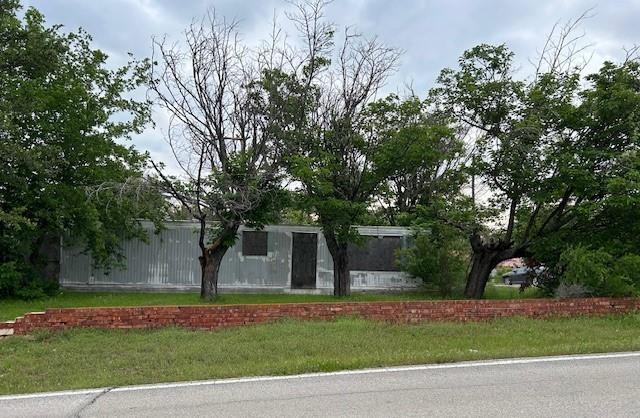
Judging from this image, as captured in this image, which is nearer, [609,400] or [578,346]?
[609,400]

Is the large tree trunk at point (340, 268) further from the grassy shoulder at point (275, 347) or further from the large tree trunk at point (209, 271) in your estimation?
the grassy shoulder at point (275, 347)

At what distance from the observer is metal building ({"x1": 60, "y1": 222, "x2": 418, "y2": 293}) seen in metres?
18.4

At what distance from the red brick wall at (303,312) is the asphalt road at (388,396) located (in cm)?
367

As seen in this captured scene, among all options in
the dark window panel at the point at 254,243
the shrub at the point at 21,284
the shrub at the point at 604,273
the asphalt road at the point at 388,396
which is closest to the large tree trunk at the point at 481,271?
the shrub at the point at 604,273

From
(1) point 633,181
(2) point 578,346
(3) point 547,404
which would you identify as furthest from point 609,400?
(1) point 633,181

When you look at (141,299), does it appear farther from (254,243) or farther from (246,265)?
(254,243)

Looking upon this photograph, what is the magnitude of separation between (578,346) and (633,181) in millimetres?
5845

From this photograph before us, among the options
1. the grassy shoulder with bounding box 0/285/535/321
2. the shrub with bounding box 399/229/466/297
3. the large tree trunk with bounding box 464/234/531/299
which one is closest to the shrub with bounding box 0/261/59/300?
the grassy shoulder with bounding box 0/285/535/321

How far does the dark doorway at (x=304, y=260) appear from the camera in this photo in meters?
18.9

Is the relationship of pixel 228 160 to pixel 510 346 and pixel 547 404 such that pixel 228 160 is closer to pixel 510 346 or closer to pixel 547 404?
pixel 510 346

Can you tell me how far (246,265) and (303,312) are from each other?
791 cm

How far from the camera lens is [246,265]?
1866 centimetres

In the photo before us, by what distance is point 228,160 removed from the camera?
48.0 feet

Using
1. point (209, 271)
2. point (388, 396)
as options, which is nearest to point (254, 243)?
point (209, 271)
